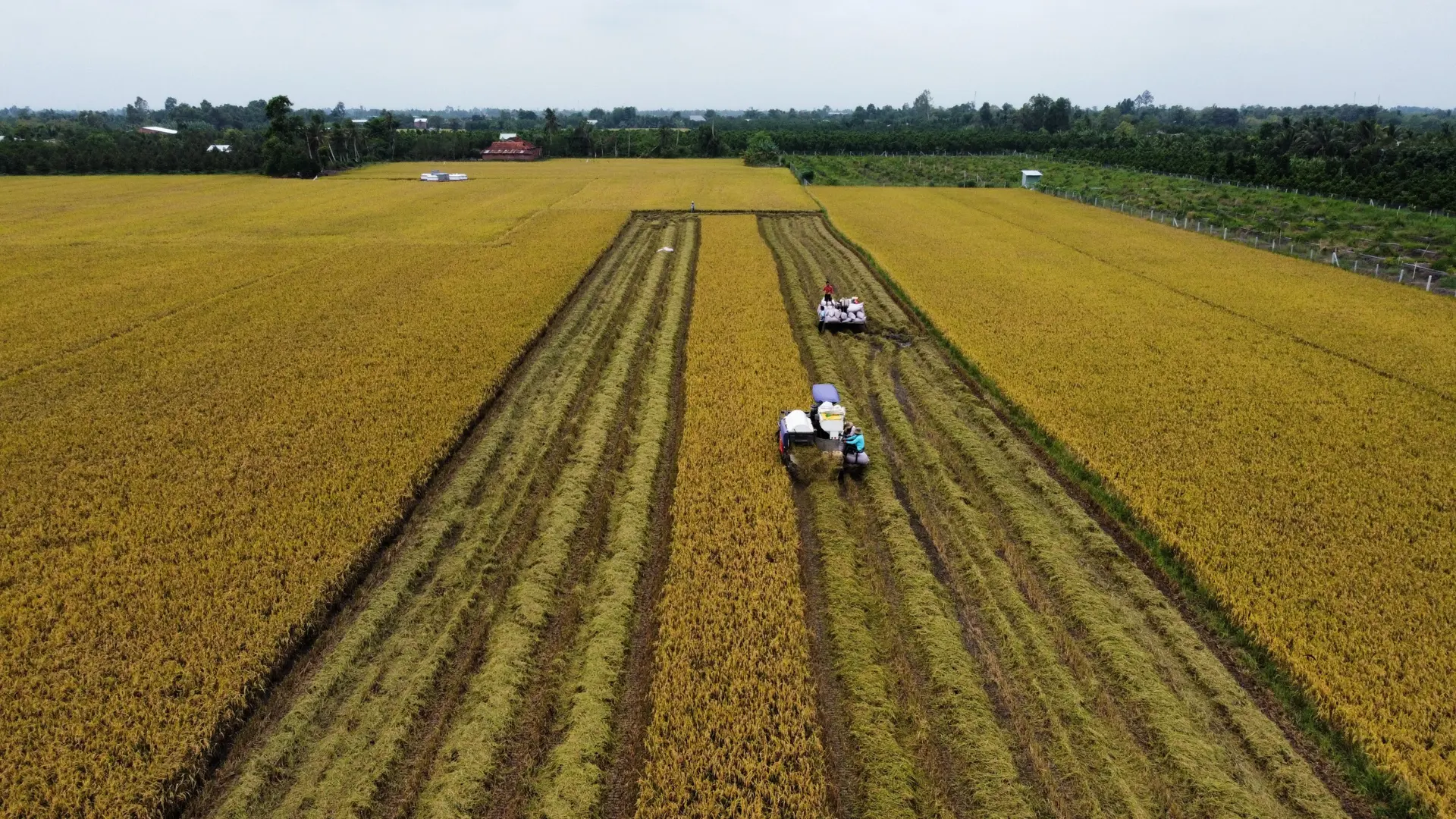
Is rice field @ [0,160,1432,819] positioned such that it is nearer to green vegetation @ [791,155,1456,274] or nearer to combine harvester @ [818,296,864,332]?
combine harvester @ [818,296,864,332]

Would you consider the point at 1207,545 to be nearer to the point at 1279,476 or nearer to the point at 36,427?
the point at 1279,476

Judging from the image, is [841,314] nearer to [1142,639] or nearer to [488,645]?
[1142,639]

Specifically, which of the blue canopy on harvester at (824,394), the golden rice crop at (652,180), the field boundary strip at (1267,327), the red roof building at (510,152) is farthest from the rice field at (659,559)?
the red roof building at (510,152)

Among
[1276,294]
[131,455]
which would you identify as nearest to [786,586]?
Answer: [131,455]

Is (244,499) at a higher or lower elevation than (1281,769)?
higher

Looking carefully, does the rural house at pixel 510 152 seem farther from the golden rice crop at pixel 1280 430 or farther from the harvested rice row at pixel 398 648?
the harvested rice row at pixel 398 648

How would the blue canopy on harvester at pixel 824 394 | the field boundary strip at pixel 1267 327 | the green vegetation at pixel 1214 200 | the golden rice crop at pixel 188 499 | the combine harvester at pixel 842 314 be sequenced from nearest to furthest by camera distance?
the golden rice crop at pixel 188 499, the blue canopy on harvester at pixel 824 394, the field boundary strip at pixel 1267 327, the combine harvester at pixel 842 314, the green vegetation at pixel 1214 200
